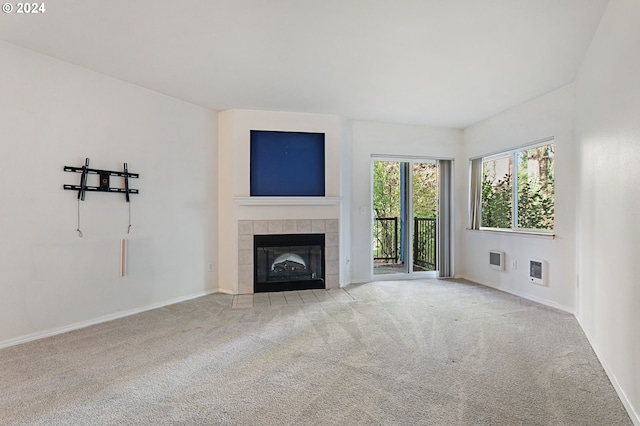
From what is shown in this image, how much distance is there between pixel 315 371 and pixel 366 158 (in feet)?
11.9

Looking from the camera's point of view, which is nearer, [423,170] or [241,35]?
[241,35]

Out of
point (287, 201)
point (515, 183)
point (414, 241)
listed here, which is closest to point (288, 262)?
point (287, 201)

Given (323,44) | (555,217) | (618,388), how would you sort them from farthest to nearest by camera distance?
(555,217) → (323,44) → (618,388)

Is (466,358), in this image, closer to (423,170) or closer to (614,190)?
(614,190)

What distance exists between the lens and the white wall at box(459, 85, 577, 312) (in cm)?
363

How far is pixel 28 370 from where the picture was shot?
2.32 m

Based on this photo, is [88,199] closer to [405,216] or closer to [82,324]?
[82,324]

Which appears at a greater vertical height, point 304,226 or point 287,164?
point 287,164

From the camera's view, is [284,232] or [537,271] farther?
[284,232]

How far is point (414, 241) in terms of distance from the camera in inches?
221

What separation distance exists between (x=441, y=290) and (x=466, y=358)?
224 centimetres

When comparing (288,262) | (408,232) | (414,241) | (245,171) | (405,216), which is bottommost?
(288,262)

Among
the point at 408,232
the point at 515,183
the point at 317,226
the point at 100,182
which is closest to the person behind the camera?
the point at 100,182

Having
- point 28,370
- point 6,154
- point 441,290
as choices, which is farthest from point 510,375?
point 6,154
